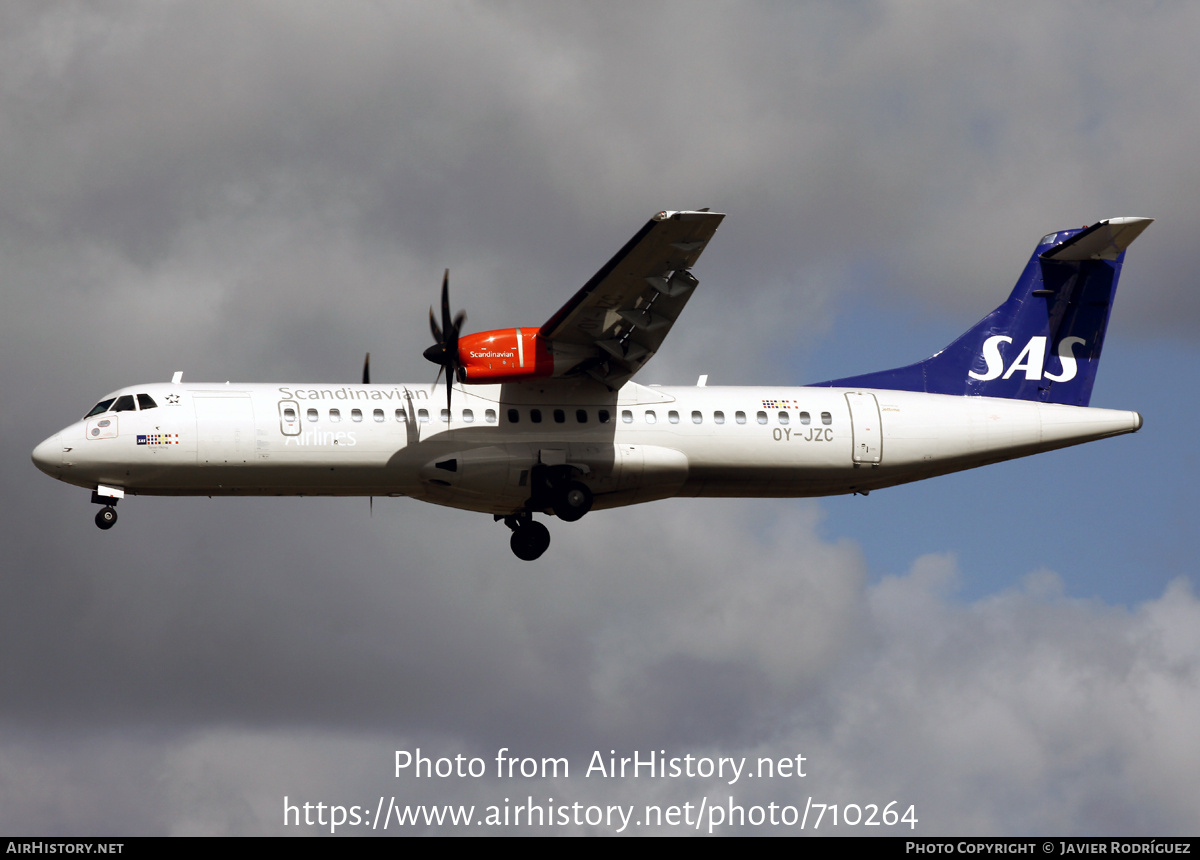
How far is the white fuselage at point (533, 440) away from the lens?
29953mm

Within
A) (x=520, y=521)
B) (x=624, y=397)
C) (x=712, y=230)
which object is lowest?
(x=520, y=521)

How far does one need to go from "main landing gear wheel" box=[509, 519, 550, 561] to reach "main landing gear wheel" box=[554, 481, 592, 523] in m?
1.88

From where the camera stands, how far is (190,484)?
3017 cm

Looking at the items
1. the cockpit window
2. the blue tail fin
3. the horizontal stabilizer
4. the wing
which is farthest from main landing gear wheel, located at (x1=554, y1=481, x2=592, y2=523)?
the horizontal stabilizer

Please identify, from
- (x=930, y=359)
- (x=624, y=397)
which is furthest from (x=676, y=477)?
(x=930, y=359)

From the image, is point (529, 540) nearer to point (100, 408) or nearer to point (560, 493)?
point (560, 493)

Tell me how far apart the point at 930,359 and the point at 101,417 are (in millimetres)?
17132

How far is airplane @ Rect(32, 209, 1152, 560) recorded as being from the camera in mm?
29828

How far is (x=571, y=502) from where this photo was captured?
30859 mm

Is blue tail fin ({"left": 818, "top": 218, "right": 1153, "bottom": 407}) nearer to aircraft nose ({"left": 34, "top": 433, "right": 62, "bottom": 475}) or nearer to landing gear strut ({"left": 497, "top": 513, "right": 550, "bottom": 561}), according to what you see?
landing gear strut ({"left": 497, "top": 513, "right": 550, "bottom": 561})

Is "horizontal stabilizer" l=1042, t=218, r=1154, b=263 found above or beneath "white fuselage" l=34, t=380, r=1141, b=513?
above
